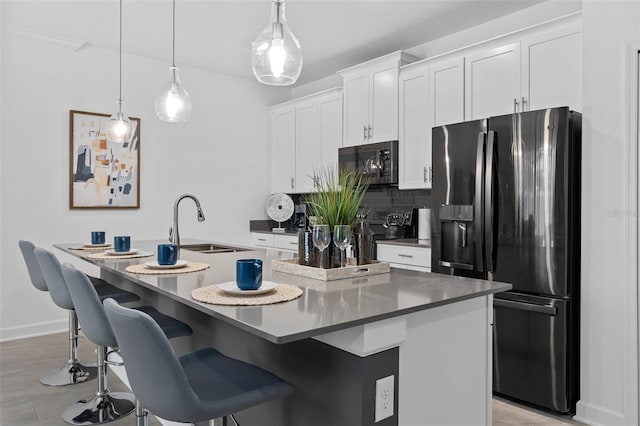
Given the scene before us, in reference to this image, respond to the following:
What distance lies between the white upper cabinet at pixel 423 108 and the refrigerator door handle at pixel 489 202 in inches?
32.5

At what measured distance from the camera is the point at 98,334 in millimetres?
1914

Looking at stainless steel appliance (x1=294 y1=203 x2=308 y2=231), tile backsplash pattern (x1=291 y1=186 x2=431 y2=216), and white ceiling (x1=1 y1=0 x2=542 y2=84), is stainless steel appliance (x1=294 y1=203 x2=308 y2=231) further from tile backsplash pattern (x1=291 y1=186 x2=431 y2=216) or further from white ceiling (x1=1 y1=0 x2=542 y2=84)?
white ceiling (x1=1 y1=0 x2=542 y2=84)

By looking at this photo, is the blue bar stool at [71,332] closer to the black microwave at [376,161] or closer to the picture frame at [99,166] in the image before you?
the picture frame at [99,166]

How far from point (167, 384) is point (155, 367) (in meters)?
0.05

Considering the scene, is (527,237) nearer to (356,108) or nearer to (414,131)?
(414,131)

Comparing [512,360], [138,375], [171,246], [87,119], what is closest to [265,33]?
[171,246]

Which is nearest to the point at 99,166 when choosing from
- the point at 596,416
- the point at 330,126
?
the point at 330,126

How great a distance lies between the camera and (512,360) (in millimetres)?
2725

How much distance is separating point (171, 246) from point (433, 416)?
134 cm

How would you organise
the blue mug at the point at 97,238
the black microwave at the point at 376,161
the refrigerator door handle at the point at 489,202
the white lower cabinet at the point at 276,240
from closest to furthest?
the refrigerator door handle at the point at 489,202, the blue mug at the point at 97,238, the black microwave at the point at 376,161, the white lower cabinet at the point at 276,240

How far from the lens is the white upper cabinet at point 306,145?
503 centimetres

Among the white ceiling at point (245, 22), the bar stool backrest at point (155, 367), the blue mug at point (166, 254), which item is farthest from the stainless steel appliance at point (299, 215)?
the bar stool backrest at point (155, 367)

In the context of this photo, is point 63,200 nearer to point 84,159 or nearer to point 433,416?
point 84,159

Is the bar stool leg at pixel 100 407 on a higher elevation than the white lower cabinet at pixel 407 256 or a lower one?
lower
